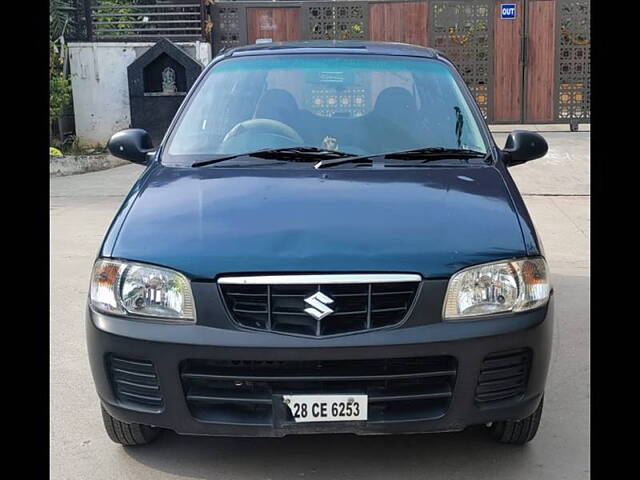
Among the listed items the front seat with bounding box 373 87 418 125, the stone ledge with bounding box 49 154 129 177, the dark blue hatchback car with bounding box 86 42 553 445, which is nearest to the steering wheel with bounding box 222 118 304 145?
the front seat with bounding box 373 87 418 125

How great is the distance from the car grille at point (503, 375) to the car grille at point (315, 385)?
5.0 inches

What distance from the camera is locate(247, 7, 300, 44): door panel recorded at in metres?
13.8

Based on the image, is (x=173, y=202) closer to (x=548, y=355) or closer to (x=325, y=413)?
(x=325, y=413)

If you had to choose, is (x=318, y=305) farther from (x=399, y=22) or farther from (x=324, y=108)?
(x=399, y=22)

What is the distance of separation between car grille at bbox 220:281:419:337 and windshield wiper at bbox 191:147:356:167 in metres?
1.08

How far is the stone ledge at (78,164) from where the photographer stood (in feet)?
37.3

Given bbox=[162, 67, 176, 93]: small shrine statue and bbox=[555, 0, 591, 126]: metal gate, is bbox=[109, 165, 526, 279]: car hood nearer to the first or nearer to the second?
bbox=[162, 67, 176, 93]: small shrine statue

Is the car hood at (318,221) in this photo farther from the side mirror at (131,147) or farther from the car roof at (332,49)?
the car roof at (332,49)

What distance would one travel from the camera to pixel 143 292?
294 cm

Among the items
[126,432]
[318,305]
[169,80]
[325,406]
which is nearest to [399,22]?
[169,80]

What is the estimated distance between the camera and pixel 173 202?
10.9 ft

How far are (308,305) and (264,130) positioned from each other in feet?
4.77

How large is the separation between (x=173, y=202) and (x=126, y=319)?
2.03 ft
